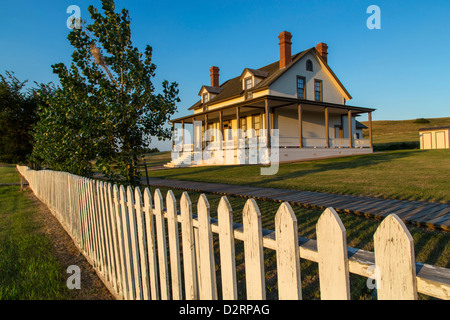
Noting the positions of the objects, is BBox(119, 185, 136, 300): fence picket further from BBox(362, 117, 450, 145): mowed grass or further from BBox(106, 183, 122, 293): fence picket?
BBox(362, 117, 450, 145): mowed grass

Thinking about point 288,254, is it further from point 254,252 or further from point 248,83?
point 248,83

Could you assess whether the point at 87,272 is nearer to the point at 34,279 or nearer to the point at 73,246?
the point at 34,279

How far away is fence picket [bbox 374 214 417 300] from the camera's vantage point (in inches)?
40.5

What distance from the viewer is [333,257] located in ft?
4.08

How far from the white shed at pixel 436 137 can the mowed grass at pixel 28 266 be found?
37.1 m

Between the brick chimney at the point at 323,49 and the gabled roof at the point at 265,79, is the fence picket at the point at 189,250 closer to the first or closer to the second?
the gabled roof at the point at 265,79

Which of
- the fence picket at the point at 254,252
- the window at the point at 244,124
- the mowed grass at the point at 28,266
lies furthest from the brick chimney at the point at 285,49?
the fence picket at the point at 254,252

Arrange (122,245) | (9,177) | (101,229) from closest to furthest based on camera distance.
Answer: (122,245) < (101,229) < (9,177)

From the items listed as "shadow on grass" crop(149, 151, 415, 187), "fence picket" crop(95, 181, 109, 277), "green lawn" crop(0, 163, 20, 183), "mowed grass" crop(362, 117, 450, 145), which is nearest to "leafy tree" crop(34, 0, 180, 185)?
"fence picket" crop(95, 181, 109, 277)

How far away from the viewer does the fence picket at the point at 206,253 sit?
6.18 ft

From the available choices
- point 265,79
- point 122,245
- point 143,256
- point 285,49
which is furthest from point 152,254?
point 285,49

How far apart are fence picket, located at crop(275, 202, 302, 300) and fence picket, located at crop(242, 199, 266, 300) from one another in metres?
0.13

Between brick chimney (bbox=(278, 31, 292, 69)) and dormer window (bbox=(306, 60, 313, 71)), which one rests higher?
brick chimney (bbox=(278, 31, 292, 69))

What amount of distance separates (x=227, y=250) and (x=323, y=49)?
1192 inches
